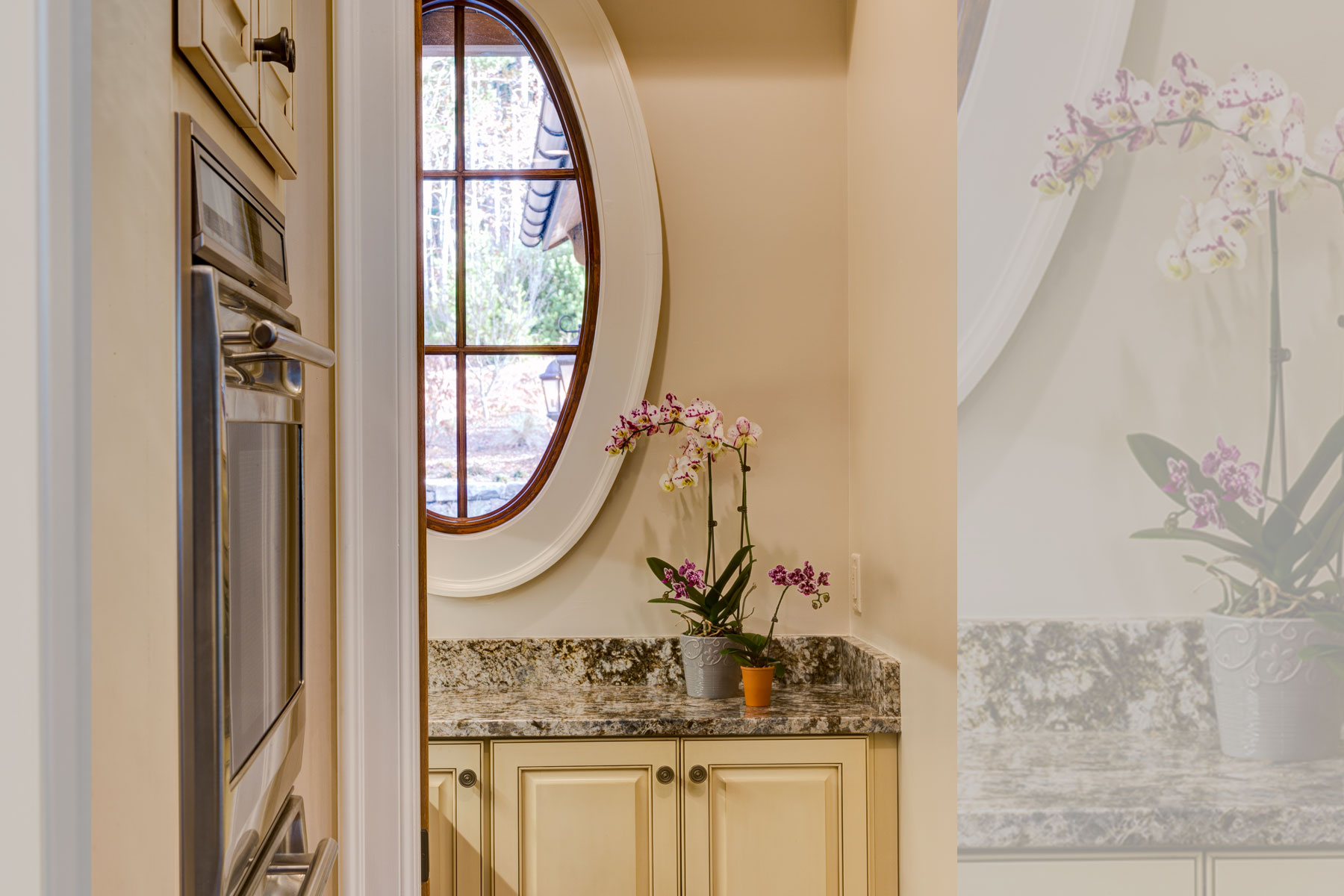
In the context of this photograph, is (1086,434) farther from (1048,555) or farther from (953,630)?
(953,630)

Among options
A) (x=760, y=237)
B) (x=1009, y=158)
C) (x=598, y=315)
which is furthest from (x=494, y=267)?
(x=1009, y=158)

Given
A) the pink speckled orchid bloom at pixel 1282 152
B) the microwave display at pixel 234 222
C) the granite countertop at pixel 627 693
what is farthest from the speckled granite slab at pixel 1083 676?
the microwave display at pixel 234 222

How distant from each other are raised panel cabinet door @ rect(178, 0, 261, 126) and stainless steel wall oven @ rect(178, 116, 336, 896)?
45 millimetres

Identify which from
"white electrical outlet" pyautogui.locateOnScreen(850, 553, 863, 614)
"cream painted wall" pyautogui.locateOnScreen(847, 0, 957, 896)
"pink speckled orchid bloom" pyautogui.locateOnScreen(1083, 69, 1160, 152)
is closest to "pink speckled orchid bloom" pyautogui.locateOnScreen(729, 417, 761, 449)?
"cream painted wall" pyautogui.locateOnScreen(847, 0, 957, 896)

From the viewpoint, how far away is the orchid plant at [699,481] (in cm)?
171

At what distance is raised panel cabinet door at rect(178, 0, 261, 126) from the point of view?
20.2 inches

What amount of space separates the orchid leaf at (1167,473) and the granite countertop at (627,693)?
0.59 meters

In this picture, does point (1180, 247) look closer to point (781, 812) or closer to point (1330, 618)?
point (1330, 618)

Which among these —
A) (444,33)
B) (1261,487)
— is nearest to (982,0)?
(1261,487)

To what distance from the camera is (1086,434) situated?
1157 millimetres

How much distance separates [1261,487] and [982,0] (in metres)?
0.75

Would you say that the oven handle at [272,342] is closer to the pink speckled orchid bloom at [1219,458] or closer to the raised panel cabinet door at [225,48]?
the raised panel cabinet door at [225,48]

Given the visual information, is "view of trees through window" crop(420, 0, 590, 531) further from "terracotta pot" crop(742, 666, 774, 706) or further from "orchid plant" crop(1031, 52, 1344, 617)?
"orchid plant" crop(1031, 52, 1344, 617)

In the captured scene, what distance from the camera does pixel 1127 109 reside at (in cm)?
112
